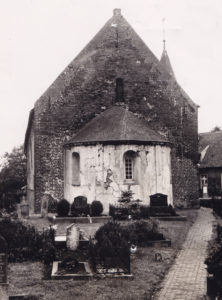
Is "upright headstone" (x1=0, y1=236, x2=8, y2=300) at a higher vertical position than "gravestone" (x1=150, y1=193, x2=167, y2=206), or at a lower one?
lower

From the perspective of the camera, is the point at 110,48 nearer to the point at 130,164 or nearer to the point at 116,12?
the point at 116,12

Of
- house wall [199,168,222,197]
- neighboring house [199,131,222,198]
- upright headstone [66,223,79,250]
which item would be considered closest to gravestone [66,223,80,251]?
upright headstone [66,223,79,250]

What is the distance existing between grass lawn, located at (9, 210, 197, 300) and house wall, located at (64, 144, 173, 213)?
11959mm

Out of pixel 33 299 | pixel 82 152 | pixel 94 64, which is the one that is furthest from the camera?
pixel 94 64

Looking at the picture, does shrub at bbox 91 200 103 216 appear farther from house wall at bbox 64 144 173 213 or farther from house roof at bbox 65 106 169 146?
house roof at bbox 65 106 169 146

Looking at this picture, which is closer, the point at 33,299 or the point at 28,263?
the point at 33,299

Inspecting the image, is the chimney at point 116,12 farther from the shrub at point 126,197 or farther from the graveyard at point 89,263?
the graveyard at point 89,263

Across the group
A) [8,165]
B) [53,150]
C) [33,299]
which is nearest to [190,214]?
[53,150]

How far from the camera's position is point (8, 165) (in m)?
64.5

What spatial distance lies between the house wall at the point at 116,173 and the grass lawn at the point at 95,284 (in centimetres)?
1196

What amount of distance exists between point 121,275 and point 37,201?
62.4 ft

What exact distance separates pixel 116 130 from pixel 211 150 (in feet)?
86.4

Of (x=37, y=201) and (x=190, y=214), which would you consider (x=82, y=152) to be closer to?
(x=37, y=201)

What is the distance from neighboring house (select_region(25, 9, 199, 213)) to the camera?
1110 inches
